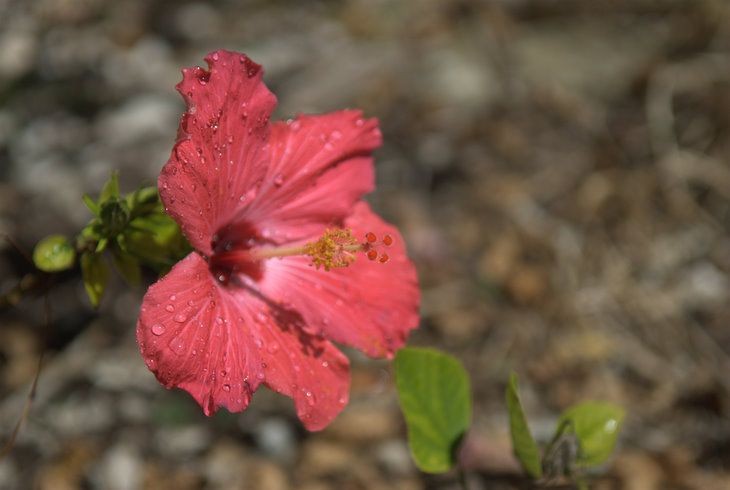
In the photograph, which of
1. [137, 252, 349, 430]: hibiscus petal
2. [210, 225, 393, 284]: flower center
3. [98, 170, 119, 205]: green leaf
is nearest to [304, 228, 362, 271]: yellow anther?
[210, 225, 393, 284]: flower center

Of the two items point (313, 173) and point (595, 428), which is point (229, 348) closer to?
point (313, 173)

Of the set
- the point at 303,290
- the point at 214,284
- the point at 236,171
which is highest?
the point at 236,171

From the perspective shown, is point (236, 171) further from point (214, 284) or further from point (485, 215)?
point (485, 215)

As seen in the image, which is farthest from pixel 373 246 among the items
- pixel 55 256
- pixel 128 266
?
pixel 55 256

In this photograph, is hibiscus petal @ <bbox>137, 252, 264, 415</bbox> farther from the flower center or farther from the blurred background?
the blurred background

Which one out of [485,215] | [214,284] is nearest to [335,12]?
[485,215]

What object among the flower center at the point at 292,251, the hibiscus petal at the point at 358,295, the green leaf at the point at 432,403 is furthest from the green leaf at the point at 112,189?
the green leaf at the point at 432,403

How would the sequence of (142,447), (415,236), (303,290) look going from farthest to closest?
(415,236) < (142,447) < (303,290)
